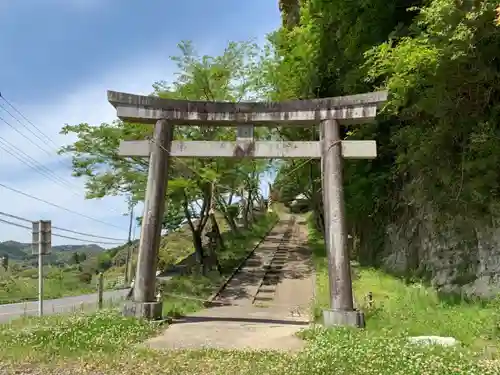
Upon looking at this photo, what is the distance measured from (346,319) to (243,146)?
4451mm

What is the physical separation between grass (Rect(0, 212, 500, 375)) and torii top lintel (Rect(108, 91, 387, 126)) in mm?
4596

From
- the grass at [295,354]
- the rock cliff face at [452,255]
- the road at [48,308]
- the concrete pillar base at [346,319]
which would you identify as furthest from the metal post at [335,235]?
the road at [48,308]

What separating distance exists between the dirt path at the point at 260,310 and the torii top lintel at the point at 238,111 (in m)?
4.71

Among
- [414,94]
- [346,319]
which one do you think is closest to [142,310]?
[346,319]

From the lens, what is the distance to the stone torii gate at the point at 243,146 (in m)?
9.81

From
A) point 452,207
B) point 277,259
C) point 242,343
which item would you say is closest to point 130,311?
point 242,343

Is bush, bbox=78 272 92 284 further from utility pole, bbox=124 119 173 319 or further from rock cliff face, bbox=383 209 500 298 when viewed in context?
utility pole, bbox=124 119 173 319

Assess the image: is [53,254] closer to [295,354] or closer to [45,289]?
[45,289]

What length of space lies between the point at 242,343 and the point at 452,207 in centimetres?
700

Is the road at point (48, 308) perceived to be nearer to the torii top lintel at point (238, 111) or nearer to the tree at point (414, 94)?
the torii top lintel at point (238, 111)

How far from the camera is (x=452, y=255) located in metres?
12.2

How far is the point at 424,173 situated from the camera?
12875mm

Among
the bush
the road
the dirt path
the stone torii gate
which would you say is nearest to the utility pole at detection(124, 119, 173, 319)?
the stone torii gate

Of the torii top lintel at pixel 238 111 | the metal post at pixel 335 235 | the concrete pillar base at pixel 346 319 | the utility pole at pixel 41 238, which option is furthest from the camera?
the utility pole at pixel 41 238
